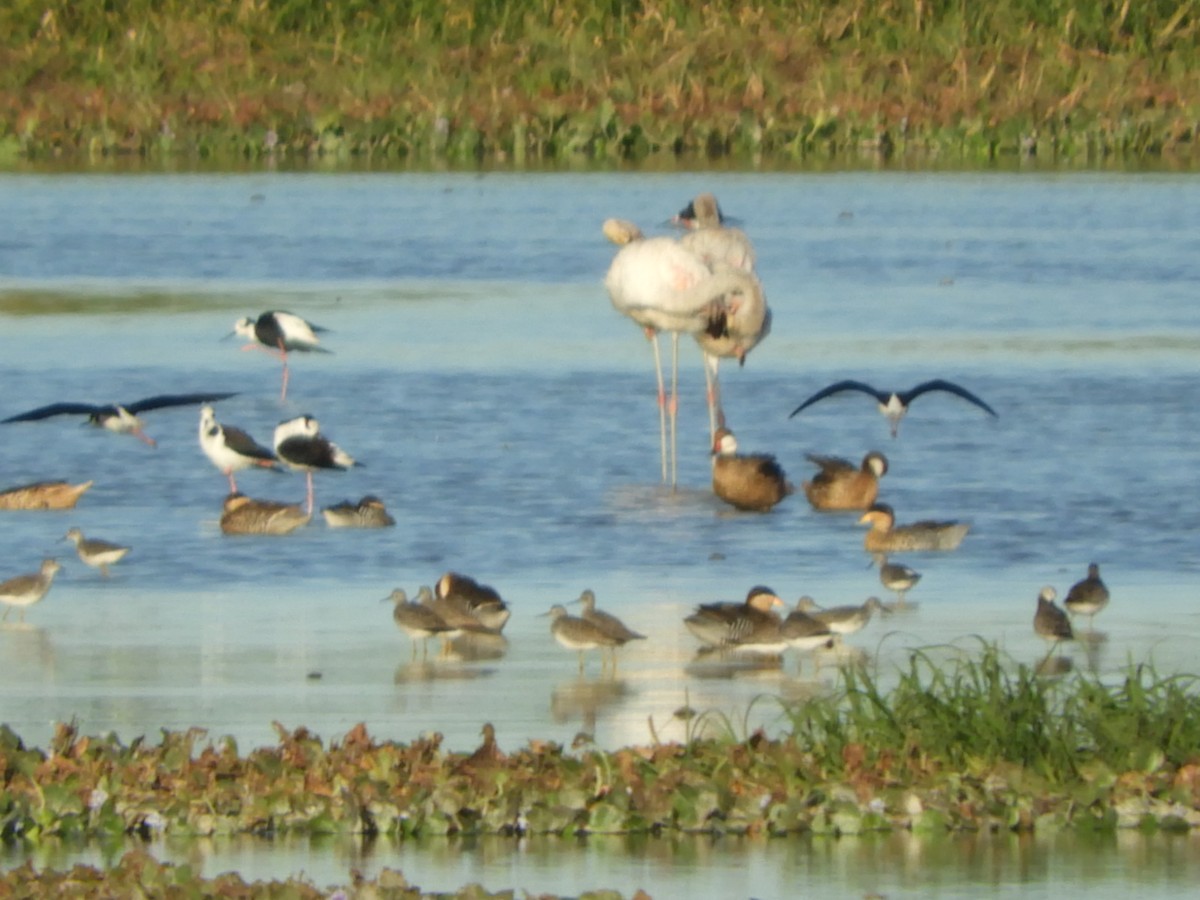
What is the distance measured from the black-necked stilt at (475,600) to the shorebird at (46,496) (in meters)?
3.13

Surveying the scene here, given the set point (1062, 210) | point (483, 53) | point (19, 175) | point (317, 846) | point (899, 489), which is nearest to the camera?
point (317, 846)

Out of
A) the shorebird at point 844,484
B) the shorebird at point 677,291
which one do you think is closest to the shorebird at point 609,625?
the shorebird at point 844,484

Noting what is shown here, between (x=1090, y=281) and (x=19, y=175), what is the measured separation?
1581 centimetres

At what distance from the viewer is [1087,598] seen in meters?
9.35

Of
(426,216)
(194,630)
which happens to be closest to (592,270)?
(426,216)

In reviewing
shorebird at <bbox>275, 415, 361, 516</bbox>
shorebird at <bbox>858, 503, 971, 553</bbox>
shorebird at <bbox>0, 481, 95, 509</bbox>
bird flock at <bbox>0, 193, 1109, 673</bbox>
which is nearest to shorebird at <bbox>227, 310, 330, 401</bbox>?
bird flock at <bbox>0, 193, 1109, 673</bbox>

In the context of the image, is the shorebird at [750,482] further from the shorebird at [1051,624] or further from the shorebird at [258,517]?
the shorebird at [1051,624]

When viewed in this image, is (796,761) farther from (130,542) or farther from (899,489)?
(899,489)

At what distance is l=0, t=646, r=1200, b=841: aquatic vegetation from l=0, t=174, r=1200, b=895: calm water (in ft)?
0.61

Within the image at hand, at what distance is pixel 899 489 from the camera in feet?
42.7

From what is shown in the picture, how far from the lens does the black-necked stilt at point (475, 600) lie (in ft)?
30.0

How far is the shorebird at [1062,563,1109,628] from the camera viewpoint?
9.34m

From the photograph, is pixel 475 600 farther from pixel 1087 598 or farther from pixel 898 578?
pixel 1087 598

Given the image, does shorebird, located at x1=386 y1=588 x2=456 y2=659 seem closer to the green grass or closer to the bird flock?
the bird flock
